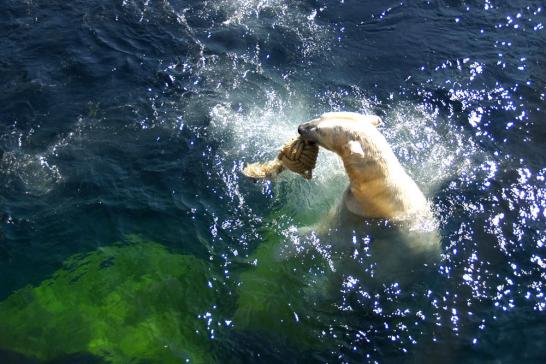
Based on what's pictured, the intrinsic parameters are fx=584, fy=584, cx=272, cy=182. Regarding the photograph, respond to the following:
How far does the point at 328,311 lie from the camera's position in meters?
6.94

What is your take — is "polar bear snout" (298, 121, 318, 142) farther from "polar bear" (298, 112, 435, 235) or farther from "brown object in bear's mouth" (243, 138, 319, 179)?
"brown object in bear's mouth" (243, 138, 319, 179)

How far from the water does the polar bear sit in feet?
1.28

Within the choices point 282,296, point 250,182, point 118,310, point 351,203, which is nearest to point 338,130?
point 351,203

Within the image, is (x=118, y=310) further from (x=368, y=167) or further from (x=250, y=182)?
(x=368, y=167)

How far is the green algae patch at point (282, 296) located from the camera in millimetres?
6742

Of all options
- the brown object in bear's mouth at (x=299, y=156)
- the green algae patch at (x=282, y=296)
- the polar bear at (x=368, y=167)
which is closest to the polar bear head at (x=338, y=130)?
the polar bear at (x=368, y=167)

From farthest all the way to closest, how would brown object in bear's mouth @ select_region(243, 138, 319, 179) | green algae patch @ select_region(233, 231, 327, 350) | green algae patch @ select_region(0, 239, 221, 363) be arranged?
1. brown object in bear's mouth @ select_region(243, 138, 319, 179)
2. green algae patch @ select_region(233, 231, 327, 350)
3. green algae patch @ select_region(0, 239, 221, 363)

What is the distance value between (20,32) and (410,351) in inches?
352

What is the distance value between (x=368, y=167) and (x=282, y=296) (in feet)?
6.15

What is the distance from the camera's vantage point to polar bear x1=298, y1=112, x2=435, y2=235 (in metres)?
6.84

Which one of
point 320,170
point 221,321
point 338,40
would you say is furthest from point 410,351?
point 338,40

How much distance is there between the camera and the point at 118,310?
697 centimetres

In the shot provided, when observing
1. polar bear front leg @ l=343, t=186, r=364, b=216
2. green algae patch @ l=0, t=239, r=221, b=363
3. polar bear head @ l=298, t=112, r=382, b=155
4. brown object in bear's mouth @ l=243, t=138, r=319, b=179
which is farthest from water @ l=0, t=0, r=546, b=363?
polar bear head @ l=298, t=112, r=382, b=155

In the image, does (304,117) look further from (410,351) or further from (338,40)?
(410,351)
